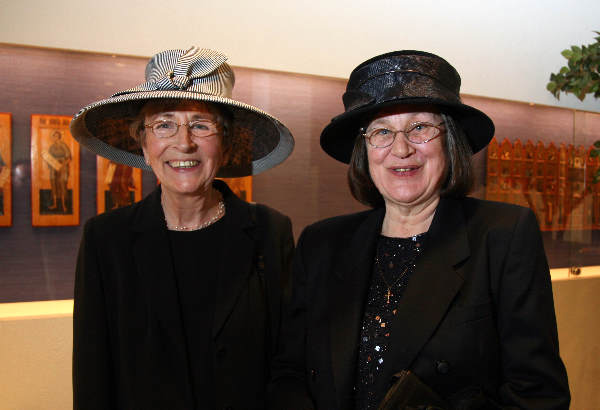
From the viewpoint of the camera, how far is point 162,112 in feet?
5.14

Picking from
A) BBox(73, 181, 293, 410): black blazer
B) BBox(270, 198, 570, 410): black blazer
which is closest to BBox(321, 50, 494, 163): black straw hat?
BBox(270, 198, 570, 410): black blazer

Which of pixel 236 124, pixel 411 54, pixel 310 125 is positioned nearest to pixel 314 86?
pixel 310 125

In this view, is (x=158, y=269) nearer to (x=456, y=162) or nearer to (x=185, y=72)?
(x=185, y=72)

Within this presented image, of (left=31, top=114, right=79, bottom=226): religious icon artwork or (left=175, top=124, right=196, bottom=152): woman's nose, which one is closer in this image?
(left=175, top=124, right=196, bottom=152): woman's nose

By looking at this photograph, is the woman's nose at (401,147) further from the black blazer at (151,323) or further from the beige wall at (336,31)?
the beige wall at (336,31)

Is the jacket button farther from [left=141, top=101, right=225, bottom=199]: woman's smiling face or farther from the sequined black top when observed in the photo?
[left=141, top=101, right=225, bottom=199]: woman's smiling face

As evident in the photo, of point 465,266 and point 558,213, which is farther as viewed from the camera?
point 558,213

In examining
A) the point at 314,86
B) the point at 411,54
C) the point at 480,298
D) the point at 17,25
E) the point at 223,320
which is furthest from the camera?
the point at 314,86

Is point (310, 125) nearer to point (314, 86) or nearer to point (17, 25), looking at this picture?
point (314, 86)

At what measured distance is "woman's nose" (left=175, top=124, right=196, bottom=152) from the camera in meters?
1.52

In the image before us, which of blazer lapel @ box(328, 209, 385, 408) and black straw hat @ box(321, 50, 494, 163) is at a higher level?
black straw hat @ box(321, 50, 494, 163)

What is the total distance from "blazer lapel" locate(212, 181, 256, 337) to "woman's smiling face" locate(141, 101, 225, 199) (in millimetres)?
195

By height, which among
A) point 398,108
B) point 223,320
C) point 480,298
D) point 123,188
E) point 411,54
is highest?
point 411,54

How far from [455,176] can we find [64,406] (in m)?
2.27
